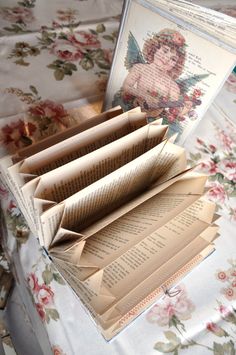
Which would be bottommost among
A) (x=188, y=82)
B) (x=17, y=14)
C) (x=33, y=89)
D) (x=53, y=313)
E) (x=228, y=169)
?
(x=53, y=313)

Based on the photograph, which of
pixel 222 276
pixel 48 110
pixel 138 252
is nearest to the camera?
pixel 138 252

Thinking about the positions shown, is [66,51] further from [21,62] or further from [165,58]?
[165,58]

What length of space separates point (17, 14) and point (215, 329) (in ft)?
2.49

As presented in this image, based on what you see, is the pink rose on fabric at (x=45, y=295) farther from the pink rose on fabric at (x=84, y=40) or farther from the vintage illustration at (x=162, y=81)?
the pink rose on fabric at (x=84, y=40)

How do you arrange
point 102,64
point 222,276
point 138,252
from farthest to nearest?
point 102,64 → point 222,276 → point 138,252

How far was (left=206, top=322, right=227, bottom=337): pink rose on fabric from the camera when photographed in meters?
0.44

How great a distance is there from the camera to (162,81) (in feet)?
1.63

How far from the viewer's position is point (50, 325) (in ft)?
1.39

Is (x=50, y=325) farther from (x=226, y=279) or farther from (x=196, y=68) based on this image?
(x=196, y=68)

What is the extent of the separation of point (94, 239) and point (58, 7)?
64 cm

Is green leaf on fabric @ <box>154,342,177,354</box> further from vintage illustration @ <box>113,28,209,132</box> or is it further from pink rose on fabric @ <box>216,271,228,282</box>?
vintage illustration @ <box>113,28,209,132</box>

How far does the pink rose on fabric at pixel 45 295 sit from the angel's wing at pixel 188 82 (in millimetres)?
353

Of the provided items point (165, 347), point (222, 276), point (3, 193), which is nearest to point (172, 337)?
point (165, 347)

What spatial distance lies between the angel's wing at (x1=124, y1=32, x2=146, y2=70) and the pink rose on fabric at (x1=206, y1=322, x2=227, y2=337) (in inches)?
15.8
